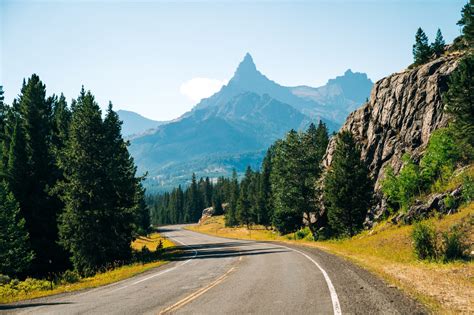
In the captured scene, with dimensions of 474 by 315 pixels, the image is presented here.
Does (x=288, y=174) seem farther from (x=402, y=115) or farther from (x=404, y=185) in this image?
(x=404, y=185)

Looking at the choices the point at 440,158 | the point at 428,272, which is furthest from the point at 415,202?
the point at 428,272

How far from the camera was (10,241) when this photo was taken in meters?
30.2

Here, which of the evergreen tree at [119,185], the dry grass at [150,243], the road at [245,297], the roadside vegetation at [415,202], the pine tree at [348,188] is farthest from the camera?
the dry grass at [150,243]

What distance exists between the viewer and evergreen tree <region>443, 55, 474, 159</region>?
1071 inches

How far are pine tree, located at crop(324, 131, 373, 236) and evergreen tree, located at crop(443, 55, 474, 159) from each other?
32.1ft

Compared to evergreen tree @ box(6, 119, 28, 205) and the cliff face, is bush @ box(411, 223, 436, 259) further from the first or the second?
evergreen tree @ box(6, 119, 28, 205)

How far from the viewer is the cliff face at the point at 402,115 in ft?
122

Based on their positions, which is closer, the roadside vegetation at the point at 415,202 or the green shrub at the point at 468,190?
the roadside vegetation at the point at 415,202

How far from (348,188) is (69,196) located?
2626 cm

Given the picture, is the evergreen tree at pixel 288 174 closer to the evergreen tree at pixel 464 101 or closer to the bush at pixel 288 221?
the bush at pixel 288 221

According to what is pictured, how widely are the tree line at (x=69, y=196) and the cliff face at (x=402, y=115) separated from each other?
1112 inches

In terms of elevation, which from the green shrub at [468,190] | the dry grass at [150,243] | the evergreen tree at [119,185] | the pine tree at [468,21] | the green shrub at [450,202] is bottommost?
the dry grass at [150,243]

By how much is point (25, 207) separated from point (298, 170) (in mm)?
32264

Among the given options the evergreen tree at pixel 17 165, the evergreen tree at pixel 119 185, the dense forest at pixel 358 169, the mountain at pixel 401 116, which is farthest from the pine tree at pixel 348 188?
the evergreen tree at pixel 17 165
